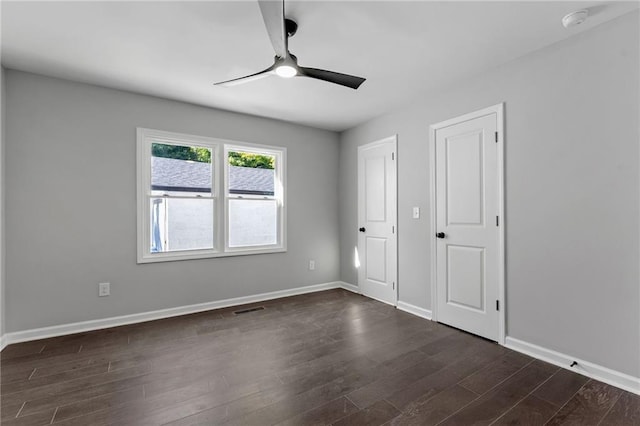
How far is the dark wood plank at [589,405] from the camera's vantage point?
5.82ft

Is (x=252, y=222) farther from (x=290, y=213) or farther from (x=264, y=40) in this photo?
(x=264, y=40)

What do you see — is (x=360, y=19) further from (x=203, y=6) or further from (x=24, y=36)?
(x=24, y=36)

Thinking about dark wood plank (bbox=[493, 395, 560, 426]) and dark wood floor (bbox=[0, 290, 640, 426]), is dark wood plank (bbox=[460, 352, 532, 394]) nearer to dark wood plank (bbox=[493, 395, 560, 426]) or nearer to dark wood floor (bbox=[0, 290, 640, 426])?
dark wood floor (bbox=[0, 290, 640, 426])

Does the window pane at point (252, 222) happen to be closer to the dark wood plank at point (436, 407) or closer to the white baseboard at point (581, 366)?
the dark wood plank at point (436, 407)

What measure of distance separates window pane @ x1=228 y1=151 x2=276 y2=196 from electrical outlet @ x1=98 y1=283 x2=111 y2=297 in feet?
5.82

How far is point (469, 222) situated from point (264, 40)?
2.58 meters

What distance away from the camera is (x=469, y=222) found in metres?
3.06

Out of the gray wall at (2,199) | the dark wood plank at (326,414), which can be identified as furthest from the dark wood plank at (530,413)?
the gray wall at (2,199)

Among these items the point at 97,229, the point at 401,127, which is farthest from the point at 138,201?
the point at 401,127

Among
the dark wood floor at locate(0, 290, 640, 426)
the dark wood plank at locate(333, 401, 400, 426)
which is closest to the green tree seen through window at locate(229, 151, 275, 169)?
the dark wood floor at locate(0, 290, 640, 426)

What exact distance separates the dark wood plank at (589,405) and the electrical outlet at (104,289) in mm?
4016

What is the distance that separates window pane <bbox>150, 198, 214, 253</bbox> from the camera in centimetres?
362

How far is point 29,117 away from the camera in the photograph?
296 centimetres

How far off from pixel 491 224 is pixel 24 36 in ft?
14.1
